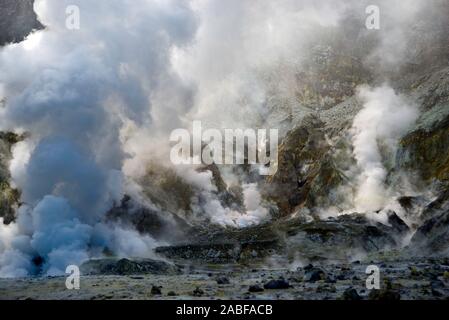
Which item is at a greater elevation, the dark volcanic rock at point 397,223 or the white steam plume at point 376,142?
the white steam plume at point 376,142

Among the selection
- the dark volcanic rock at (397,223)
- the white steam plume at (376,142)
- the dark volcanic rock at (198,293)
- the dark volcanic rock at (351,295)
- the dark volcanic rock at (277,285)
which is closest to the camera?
the dark volcanic rock at (351,295)

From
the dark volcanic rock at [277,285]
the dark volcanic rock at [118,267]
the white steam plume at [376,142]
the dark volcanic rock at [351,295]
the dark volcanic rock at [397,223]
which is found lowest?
the dark volcanic rock at [351,295]

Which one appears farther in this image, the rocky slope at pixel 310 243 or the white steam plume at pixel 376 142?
the white steam plume at pixel 376 142

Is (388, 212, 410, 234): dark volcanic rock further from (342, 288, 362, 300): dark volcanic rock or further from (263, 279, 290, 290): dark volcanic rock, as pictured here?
(342, 288, 362, 300): dark volcanic rock

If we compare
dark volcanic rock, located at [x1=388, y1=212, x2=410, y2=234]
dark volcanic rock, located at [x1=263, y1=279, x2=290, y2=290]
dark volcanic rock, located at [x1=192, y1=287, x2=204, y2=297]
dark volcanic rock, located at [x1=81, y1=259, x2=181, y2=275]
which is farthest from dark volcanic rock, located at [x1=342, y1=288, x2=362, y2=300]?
dark volcanic rock, located at [x1=388, y1=212, x2=410, y2=234]

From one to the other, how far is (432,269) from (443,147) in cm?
11502

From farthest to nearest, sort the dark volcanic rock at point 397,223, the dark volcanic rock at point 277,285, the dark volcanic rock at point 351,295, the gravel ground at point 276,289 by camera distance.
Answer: the dark volcanic rock at point 397,223, the dark volcanic rock at point 277,285, the gravel ground at point 276,289, the dark volcanic rock at point 351,295

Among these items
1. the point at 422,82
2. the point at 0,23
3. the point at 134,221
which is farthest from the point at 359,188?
the point at 0,23

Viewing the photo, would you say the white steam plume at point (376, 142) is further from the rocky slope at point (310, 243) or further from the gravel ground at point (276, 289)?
the gravel ground at point (276, 289)

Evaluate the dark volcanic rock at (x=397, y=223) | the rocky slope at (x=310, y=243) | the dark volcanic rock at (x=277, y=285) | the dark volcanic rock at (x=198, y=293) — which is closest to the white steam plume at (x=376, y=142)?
the rocky slope at (x=310, y=243)

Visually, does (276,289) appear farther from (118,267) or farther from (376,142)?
(376,142)
